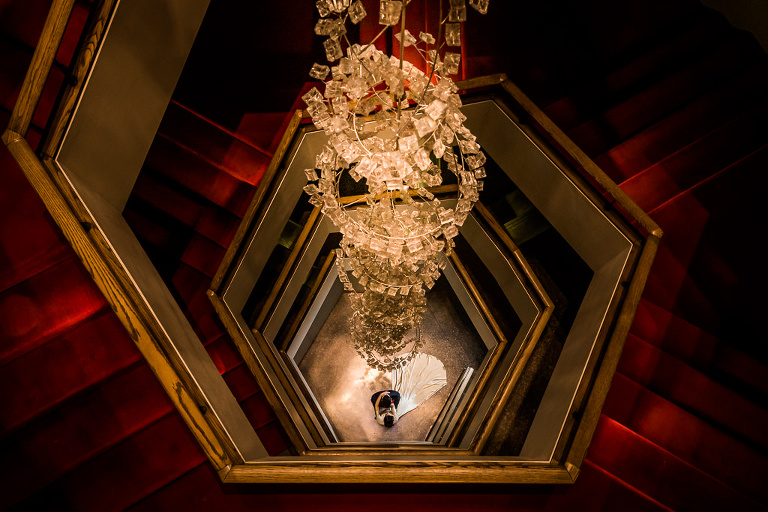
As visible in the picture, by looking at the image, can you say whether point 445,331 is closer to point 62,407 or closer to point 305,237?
point 305,237

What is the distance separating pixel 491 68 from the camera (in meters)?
2.64

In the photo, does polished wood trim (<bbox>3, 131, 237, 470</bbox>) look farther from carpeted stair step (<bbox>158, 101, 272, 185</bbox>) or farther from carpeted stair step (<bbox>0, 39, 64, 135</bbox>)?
carpeted stair step (<bbox>158, 101, 272, 185</bbox>)

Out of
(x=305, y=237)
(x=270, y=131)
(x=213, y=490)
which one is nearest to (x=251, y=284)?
(x=305, y=237)

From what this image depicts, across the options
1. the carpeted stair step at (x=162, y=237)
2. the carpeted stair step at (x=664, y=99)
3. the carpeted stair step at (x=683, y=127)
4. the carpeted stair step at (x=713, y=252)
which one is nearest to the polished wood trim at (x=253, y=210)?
the carpeted stair step at (x=162, y=237)

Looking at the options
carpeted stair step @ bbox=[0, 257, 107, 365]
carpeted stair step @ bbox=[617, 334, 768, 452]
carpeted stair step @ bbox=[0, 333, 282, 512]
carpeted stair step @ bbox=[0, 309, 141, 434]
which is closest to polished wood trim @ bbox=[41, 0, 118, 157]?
carpeted stair step @ bbox=[0, 257, 107, 365]

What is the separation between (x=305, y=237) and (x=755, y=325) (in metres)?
3.07

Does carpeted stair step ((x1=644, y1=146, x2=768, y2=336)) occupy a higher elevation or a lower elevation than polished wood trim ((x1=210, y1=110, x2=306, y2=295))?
higher

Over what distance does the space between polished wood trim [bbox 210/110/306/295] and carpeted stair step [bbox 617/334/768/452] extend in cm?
224

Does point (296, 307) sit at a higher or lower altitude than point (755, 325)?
lower

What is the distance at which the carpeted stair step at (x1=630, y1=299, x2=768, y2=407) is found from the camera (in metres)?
1.87

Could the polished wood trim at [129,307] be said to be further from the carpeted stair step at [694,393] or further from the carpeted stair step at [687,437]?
the carpeted stair step at [694,393]

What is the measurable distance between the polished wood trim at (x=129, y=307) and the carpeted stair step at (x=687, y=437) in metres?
1.57

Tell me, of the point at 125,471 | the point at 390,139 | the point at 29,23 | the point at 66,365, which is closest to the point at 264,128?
the point at 29,23

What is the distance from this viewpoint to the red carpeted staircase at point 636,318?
1203mm
